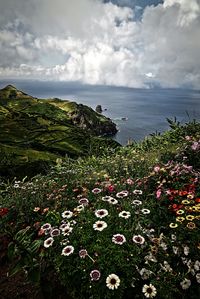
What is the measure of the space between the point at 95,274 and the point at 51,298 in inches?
33.2

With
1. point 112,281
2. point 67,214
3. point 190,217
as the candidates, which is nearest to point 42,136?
point 67,214

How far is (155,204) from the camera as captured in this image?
546cm

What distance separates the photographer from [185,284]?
156 inches

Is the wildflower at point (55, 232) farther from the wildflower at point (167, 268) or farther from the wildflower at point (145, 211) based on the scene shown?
the wildflower at point (167, 268)

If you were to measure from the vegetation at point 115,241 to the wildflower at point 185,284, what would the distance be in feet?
0.04

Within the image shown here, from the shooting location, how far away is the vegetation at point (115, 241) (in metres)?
3.85

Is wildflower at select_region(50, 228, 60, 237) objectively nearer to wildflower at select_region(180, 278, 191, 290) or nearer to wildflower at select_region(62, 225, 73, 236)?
wildflower at select_region(62, 225, 73, 236)

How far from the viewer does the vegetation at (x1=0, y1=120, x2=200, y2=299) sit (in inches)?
152

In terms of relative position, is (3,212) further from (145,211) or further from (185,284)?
(185,284)

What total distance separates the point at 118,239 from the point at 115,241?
7cm

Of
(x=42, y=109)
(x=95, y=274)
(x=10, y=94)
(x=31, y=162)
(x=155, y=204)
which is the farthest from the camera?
(x=10, y=94)

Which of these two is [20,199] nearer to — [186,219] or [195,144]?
[186,219]

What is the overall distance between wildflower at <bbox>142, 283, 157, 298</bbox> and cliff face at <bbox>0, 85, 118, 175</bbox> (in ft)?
93.4

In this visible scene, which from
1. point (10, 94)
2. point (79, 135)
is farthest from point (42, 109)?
point (79, 135)
